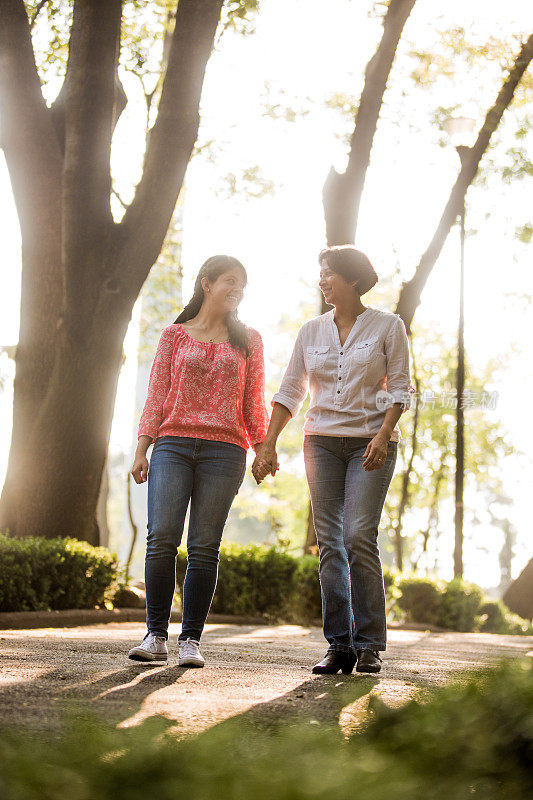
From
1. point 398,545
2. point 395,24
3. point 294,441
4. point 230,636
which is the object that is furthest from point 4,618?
point 294,441

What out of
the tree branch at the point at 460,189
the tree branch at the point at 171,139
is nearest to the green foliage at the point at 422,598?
the tree branch at the point at 460,189

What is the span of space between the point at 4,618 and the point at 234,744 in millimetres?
6967

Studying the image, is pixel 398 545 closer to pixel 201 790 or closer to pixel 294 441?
pixel 294 441

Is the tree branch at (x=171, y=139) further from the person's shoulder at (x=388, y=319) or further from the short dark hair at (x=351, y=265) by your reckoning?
the person's shoulder at (x=388, y=319)

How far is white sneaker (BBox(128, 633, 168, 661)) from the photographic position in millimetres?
4701

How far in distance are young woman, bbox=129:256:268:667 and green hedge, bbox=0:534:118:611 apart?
4303mm

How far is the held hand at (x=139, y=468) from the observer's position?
5.07 m

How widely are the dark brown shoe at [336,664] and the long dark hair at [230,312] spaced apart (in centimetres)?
161

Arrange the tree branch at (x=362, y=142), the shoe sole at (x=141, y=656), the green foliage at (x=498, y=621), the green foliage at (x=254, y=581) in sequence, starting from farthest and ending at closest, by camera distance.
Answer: the green foliage at (x=498, y=621) < the tree branch at (x=362, y=142) < the green foliage at (x=254, y=581) < the shoe sole at (x=141, y=656)

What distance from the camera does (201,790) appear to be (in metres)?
1.65

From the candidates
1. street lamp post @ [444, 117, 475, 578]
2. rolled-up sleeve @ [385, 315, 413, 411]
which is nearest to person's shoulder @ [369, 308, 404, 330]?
rolled-up sleeve @ [385, 315, 413, 411]

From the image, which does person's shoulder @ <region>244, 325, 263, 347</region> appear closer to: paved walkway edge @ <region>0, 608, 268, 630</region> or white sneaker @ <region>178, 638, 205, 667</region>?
white sneaker @ <region>178, 638, 205, 667</region>

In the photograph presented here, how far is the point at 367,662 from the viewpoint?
15.8 ft

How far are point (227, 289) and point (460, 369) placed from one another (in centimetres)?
1224
